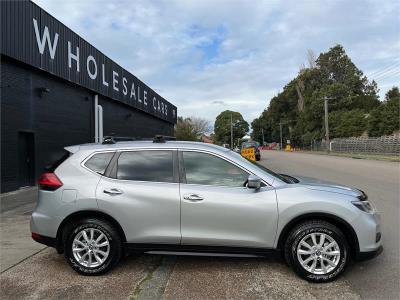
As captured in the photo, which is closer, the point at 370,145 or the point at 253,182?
the point at 253,182

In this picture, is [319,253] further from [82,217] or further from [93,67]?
[93,67]

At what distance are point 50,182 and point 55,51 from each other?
12.2 m

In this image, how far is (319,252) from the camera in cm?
514

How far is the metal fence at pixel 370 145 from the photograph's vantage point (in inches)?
1715

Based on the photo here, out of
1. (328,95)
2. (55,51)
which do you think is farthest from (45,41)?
(328,95)

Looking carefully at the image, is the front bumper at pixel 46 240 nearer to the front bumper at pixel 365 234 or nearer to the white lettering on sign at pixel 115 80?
the front bumper at pixel 365 234

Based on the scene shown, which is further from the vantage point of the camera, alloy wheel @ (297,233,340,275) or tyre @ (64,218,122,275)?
tyre @ (64,218,122,275)

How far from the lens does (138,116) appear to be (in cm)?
3256

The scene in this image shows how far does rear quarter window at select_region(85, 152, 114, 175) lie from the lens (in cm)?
561

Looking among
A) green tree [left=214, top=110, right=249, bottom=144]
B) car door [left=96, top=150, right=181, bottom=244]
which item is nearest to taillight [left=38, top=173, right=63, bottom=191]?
car door [left=96, top=150, right=181, bottom=244]

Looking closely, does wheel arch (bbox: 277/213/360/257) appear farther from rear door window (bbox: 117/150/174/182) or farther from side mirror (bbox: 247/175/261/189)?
rear door window (bbox: 117/150/174/182)

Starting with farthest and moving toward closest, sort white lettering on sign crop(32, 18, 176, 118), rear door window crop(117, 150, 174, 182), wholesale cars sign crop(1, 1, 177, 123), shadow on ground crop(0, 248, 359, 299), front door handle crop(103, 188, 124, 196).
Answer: white lettering on sign crop(32, 18, 176, 118), wholesale cars sign crop(1, 1, 177, 123), rear door window crop(117, 150, 174, 182), front door handle crop(103, 188, 124, 196), shadow on ground crop(0, 248, 359, 299)

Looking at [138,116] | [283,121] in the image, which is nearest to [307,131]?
[283,121]

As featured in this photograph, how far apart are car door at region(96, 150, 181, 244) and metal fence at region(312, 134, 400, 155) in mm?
41437
